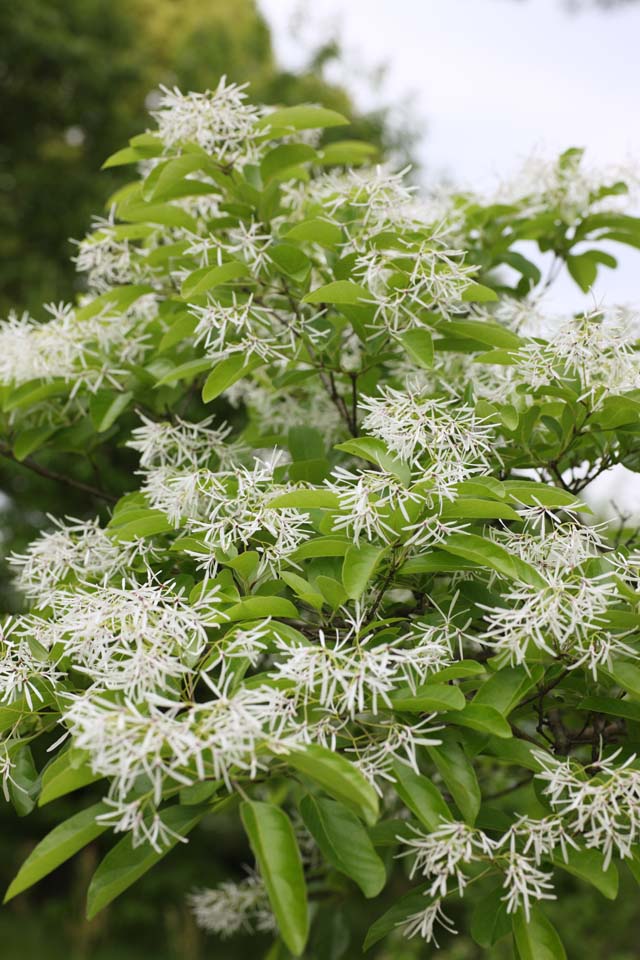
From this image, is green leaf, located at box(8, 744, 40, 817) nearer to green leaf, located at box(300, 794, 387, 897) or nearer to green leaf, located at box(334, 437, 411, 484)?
green leaf, located at box(300, 794, 387, 897)

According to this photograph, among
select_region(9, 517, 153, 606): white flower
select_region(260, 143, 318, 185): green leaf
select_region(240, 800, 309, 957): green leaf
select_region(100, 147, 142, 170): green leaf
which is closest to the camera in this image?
select_region(240, 800, 309, 957): green leaf

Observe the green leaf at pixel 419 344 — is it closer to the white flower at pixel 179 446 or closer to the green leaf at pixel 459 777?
the white flower at pixel 179 446

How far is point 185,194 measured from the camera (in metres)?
1.42

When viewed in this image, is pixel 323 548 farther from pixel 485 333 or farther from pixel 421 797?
pixel 485 333

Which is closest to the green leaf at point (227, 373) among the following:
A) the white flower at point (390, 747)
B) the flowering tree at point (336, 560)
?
the flowering tree at point (336, 560)

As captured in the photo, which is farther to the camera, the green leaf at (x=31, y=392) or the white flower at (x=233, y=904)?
the white flower at (x=233, y=904)

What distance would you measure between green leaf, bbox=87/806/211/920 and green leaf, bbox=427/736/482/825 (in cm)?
25

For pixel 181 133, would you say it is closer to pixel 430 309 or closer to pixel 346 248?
pixel 346 248

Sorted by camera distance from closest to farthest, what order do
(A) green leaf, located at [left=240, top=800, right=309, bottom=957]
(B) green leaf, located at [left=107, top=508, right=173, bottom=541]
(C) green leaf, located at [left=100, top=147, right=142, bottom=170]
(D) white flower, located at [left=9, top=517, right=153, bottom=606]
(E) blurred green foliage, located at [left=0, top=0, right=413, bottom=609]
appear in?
(A) green leaf, located at [left=240, top=800, right=309, bottom=957], (B) green leaf, located at [left=107, top=508, right=173, bottom=541], (D) white flower, located at [left=9, top=517, right=153, bottom=606], (C) green leaf, located at [left=100, top=147, right=142, bottom=170], (E) blurred green foliage, located at [left=0, top=0, right=413, bottom=609]

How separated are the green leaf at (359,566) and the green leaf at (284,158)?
0.68 metres

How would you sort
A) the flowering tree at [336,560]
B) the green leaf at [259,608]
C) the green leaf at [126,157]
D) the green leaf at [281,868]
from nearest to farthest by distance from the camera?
the green leaf at [281,868] < the flowering tree at [336,560] < the green leaf at [259,608] < the green leaf at [126,157]

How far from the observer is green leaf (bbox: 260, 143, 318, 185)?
4.63 feet

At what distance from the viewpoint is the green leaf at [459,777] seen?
0.98 metres

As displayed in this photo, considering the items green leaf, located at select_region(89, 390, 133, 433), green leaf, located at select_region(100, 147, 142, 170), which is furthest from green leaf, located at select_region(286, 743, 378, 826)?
green leaf, located at select_region(100, 147, 142, 170)
